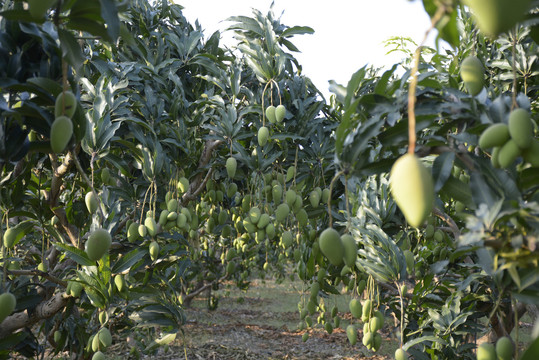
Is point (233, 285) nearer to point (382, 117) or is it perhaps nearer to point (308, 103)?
point (308, 103)

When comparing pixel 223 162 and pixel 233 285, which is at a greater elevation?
pixel 223 162

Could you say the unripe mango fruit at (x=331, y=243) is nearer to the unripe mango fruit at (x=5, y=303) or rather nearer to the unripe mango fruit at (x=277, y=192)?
the unripe mango fruit at (x=5, y=303)

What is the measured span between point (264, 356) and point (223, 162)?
10.8 ft

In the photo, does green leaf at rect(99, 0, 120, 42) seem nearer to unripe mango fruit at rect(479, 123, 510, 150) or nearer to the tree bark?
unripe mango fruit at rect(479, 123, 510, 150)

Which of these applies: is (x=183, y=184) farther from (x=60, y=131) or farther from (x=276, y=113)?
(x=60, y=131)

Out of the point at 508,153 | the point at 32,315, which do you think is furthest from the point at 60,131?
the point at 32,315

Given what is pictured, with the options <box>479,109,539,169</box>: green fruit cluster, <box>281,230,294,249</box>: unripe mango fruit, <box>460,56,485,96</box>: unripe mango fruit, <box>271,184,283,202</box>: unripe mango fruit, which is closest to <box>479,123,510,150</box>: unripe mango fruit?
<box>479,109,539,169</box>: green fruit cluster

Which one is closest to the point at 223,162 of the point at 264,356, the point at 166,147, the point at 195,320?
the point at 166,147

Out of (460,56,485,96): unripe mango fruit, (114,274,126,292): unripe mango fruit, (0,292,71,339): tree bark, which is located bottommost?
(0,292,71,339): tree bark

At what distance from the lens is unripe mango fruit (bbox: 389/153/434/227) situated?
515mm

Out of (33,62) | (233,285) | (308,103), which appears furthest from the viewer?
(233,285)

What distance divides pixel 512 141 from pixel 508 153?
0.06ft

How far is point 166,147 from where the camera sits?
7.17 feet

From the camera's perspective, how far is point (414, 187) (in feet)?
1.70
